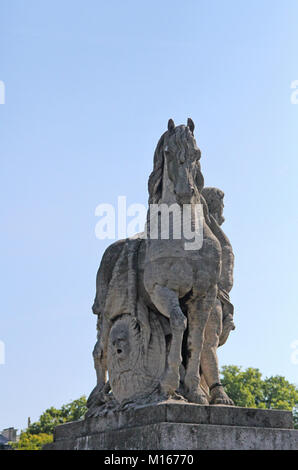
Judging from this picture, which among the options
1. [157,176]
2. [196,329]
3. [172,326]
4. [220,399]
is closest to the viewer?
Answer: [172,326]

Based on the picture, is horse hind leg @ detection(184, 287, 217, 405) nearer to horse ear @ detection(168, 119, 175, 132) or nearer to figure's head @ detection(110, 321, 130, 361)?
figure's head @ detection(110, 321, 130, 361)

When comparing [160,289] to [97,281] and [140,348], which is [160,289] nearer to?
[140,348]

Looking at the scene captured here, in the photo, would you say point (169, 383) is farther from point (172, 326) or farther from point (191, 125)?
point (191, 125)

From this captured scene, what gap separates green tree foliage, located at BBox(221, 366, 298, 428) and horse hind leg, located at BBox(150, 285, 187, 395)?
29910 mm

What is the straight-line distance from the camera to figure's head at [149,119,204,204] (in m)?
9.32

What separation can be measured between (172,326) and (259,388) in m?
31.9

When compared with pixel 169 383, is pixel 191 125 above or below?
above

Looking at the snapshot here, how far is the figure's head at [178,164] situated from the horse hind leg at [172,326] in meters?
1.27

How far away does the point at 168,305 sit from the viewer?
880 cm

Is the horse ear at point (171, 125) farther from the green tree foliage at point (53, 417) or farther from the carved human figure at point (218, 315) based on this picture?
the green tree foliage at point (53, 417)

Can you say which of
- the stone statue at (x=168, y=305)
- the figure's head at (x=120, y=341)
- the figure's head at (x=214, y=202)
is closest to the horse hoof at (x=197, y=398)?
the stone statue at (x=168, y=305)

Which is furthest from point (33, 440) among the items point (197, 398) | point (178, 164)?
point (178, 164)

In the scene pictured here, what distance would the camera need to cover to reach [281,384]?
3975 centimetres
